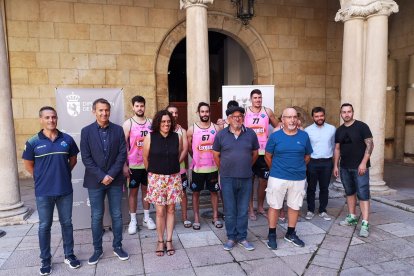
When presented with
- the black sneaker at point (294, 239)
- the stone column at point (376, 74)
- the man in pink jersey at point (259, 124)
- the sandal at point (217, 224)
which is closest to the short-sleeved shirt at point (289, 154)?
the black sneaker at point (294, 239)

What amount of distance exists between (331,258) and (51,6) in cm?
773

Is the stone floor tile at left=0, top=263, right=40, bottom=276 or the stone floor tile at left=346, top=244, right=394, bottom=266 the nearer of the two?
the stone floor tile at left=0, top=263, right=40, bottom=276

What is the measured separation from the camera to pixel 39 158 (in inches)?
134

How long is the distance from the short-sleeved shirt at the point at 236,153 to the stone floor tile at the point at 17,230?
3.02 meters

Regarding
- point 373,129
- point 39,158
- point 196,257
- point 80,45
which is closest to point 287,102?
point 373,129

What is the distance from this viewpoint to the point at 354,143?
446cm

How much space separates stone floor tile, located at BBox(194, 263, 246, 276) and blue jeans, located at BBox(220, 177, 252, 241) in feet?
1.67

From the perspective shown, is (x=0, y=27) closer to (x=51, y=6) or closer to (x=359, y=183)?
(x=51, y=6)

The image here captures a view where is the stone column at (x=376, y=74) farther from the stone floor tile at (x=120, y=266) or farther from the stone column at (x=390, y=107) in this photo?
the stone floor tile at (x=120, y=266)

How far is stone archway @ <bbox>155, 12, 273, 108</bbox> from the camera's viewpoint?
8.24 metres

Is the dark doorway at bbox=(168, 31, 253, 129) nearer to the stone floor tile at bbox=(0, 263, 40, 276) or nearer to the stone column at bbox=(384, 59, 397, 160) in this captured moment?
the stone column at bbox=(384, 59, 397, 160)

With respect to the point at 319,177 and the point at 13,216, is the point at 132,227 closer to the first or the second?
the point at 13,216

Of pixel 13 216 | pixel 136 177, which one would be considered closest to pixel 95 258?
pixel 136 177

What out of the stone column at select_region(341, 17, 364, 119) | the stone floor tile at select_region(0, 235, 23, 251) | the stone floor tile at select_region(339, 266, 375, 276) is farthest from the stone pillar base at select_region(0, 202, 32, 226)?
the stone column at select_region(341, 17, 364, 119)
